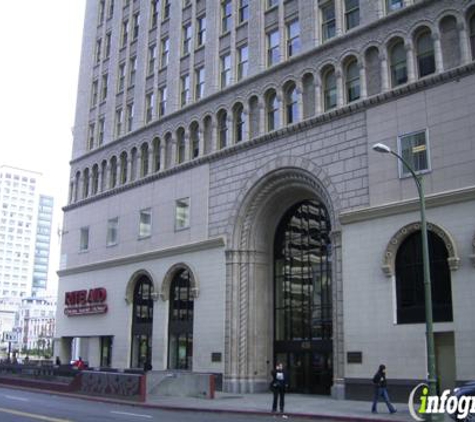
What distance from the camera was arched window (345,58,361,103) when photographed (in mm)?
31438

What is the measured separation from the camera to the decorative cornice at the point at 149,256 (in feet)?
121

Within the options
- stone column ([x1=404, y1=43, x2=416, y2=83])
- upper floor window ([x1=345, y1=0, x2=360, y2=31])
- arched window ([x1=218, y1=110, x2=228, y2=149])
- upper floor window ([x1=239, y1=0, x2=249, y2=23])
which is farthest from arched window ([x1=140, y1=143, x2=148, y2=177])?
stone column ([x1=404, y1=43, x2=416, y2=83])

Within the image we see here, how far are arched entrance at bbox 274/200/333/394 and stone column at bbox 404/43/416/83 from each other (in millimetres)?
8899

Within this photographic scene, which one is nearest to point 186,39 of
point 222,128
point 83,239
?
point 222,128

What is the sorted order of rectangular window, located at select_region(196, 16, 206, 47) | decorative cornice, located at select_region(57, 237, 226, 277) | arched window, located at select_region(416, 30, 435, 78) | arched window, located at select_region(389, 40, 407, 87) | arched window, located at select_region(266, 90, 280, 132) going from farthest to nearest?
rectangular window, located at select_region(196, 16, 206, 47) < decorative cornice, located at select_region(57, 237, 226, 277) < arched window, located at select_region(266, 90, 280, 132) < arched window, located at select_region(389, 40, 407, 87) < arched window, located at select_region(416, 30, 435, 78)

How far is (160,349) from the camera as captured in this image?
128ft

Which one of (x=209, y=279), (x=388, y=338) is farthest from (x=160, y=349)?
(x=388, y=338)

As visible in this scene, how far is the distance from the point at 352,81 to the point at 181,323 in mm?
17782

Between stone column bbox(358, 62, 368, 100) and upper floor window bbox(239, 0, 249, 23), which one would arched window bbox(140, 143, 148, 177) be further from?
stone column bbox(358, 62, 368, 100)

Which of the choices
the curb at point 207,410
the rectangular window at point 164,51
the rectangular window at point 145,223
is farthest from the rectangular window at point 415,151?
the rectangular window at point 164,51

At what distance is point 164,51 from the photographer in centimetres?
4578

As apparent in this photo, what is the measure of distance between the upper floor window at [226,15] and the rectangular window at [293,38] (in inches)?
220

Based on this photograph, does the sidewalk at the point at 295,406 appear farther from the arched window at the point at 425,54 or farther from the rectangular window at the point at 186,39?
the rectangular window at the point at 186,39

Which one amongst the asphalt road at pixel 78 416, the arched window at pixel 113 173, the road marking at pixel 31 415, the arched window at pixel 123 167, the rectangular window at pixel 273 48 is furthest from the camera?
the arched window at pixel 113 173
